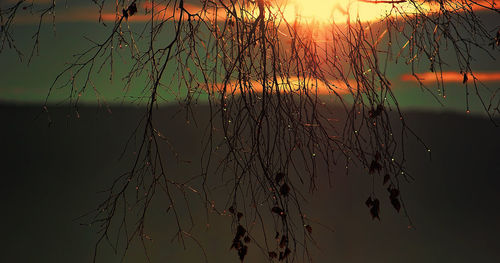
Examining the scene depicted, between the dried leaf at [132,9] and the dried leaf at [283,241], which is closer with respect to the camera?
the dried leaf at [283,241]

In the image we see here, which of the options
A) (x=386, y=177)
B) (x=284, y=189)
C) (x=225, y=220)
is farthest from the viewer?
(x=225, y=220)

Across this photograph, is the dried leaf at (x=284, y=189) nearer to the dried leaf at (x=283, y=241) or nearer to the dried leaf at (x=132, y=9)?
the dried leaf at (x=283, y=241)

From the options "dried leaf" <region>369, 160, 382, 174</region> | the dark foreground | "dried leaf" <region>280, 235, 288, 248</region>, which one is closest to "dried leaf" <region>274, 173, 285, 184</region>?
"dried leaf" <region>280, 235, 288, 248</region>

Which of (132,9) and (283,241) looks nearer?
(283,241)

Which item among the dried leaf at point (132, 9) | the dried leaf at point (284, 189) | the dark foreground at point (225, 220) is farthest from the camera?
the dark foreground at point (225, 220)

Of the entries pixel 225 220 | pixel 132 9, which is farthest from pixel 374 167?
pixel 225 220

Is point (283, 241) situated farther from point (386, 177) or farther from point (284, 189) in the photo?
point (386, 177)

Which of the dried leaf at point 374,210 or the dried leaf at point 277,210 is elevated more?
the dried leaf at point 277,210

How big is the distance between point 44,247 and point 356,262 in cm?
578

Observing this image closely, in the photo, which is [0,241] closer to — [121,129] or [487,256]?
[121,129]

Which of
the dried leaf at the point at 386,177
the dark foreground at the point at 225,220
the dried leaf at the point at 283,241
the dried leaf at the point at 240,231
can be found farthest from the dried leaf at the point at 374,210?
the dark foreground at the point at 225,220

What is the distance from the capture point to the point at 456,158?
76.1ft

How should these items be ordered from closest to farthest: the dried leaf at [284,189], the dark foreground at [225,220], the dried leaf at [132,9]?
the dried leaf at [284,189] < the dried leaf at [132,9] < the dark foreground at [225,220]

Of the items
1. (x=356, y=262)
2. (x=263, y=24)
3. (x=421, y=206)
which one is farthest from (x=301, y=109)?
(x=421, y=206)
